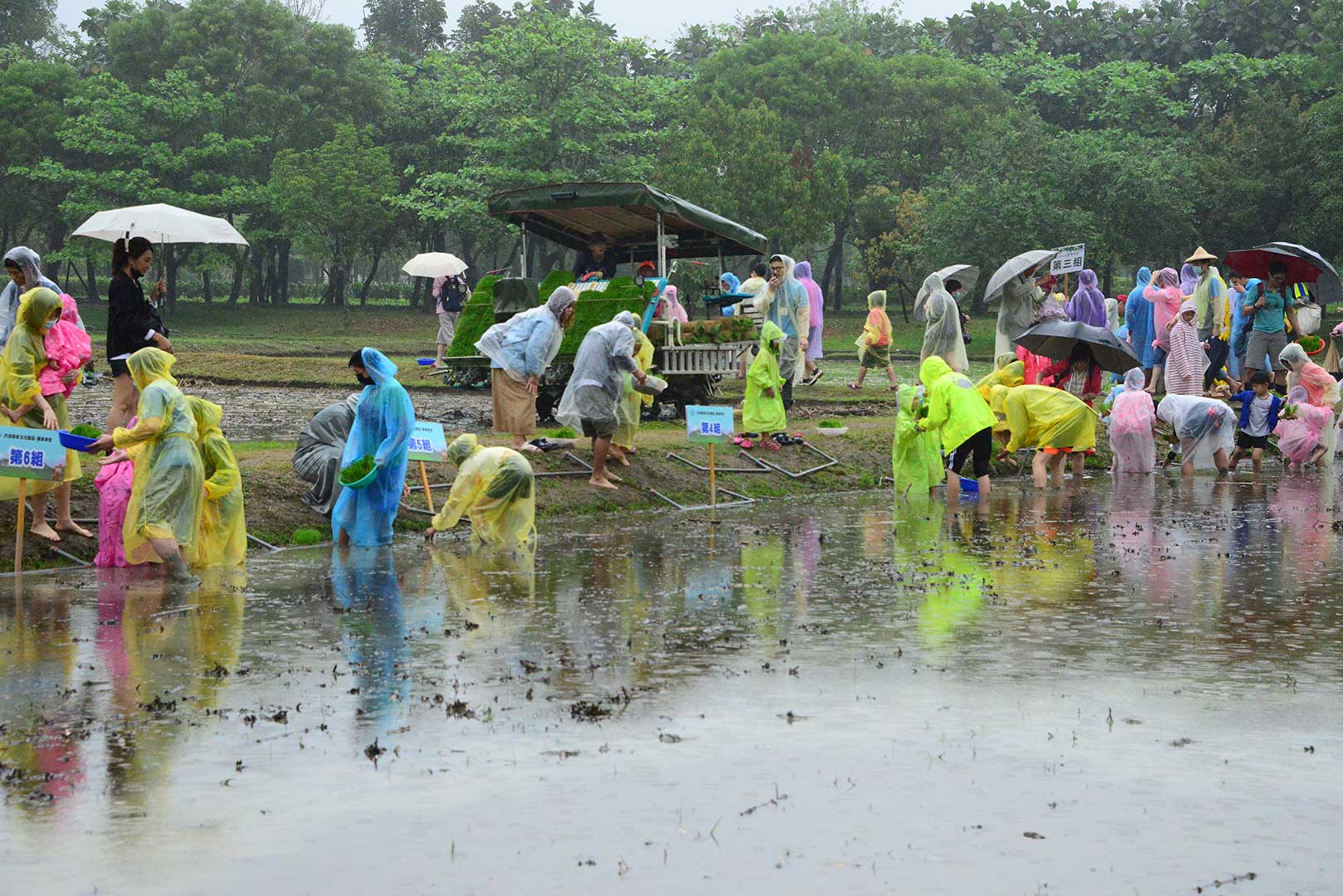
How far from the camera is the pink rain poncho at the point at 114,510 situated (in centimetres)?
1160

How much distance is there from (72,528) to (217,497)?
126 centimetres

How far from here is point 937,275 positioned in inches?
875

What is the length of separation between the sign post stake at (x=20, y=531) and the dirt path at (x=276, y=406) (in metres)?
5.74

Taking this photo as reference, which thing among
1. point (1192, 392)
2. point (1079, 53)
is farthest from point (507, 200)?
point (1079, 53)

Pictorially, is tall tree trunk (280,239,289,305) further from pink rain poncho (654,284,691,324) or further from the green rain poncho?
the green rain poncho

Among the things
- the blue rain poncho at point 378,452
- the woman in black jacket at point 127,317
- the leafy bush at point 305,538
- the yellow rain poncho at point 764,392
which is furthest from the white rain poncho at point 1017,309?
the woman in black jacket at point 127,317

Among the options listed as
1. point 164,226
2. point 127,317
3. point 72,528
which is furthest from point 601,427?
point 164,226

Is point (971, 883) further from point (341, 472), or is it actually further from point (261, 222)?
point (261, 222)

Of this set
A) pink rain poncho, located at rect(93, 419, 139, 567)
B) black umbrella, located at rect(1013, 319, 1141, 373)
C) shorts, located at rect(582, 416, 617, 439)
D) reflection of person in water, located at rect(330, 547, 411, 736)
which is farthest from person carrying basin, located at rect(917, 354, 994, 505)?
pink rain poncho, located at rect(93, 419, 139, 567)

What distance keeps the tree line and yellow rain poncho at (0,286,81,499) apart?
34.4m

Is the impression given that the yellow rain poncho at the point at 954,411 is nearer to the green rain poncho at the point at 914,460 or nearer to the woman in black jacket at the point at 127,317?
the green rain poncho at the point at 914,460

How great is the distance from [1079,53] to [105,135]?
113ft

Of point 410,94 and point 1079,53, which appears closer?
point 410,94

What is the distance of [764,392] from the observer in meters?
18.1
